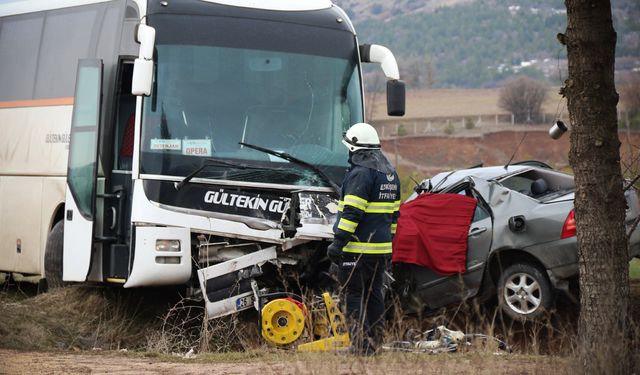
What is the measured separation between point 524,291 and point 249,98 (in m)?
3.45

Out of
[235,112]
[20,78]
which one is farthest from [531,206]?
[20,78]

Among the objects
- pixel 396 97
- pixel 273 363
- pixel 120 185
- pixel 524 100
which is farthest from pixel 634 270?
pixel 524 100

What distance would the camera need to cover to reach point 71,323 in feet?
37.3

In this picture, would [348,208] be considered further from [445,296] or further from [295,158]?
[445,296]

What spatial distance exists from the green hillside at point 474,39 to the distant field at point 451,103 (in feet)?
16.9

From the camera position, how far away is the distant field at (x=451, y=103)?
8957 cm

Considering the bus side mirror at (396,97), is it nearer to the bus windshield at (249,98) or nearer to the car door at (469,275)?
the bus windshield at (249,98)

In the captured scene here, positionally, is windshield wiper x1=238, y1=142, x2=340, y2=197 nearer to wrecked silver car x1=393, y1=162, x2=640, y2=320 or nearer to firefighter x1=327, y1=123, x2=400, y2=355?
wrecked silver car x1=393, y1=162, x2=640, y2=320

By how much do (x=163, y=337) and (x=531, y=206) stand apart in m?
4.06

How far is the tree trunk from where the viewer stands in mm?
7023

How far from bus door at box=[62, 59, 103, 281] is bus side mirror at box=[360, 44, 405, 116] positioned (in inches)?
113

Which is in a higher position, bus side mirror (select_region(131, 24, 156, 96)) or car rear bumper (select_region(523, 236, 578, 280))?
bus side mirror (select_region(131, 24, 156, 96))

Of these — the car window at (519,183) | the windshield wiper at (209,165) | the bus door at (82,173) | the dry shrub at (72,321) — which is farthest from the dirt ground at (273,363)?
→ the car window at (519,183)

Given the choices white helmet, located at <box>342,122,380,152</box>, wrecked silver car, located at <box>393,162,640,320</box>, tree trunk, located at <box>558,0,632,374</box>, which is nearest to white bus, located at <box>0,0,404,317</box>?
wrecked silver car, located at <box>393,162,640,320</box>
